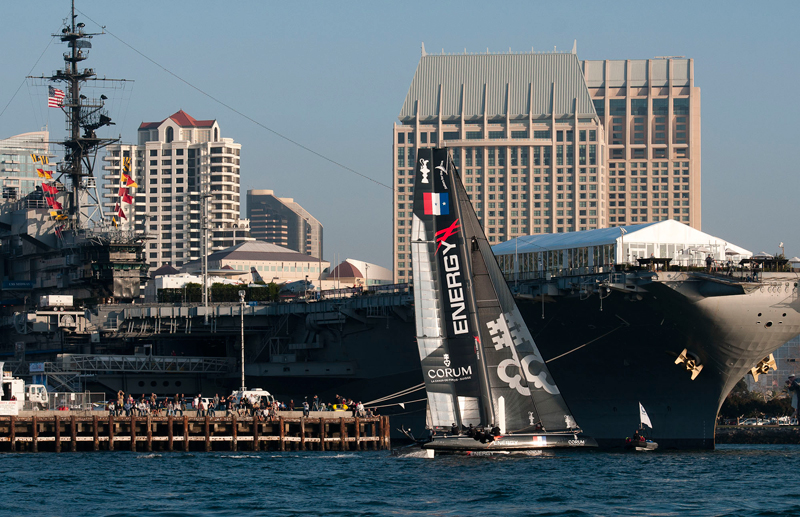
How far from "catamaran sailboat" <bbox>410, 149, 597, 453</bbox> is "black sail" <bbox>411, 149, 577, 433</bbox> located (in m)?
0.04

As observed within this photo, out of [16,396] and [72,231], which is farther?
[72,231]

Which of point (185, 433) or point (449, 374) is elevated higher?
point (449, 374)

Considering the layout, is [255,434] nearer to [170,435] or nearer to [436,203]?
[170,435]

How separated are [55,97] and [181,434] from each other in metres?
36.1

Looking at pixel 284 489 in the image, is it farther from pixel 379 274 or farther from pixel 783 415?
pixel 379 274

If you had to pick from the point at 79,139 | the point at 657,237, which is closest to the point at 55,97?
the point at 79,139

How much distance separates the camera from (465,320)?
4350 cm

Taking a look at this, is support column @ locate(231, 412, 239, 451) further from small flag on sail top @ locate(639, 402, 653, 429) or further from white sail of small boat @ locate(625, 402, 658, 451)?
small flag on sail top @ locate(639, 402, 653, 429)

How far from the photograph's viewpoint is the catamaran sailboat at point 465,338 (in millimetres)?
43250

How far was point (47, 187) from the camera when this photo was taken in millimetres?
84938

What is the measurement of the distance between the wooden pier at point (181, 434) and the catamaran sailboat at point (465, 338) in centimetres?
1569

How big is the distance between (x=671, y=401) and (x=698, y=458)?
588 centimetres

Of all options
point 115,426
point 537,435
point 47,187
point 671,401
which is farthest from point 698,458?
point 47,187

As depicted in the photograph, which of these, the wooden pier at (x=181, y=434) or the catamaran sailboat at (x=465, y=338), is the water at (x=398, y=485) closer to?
the catamaran sailboat at (x=465, y=338)
